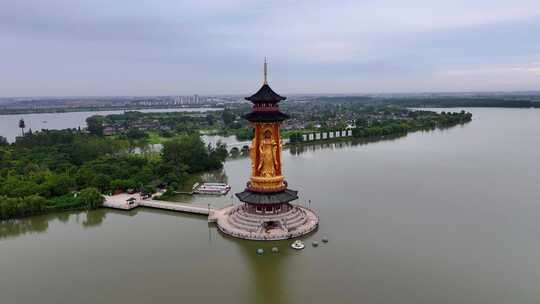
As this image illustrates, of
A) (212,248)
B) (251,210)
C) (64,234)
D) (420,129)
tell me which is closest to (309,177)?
(251,210)

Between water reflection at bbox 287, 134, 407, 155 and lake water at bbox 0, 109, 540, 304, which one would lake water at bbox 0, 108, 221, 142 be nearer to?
water reflection at bbox 287, 134, 407, 155

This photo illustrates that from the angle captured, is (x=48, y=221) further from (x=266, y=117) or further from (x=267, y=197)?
(x=266, y=117)

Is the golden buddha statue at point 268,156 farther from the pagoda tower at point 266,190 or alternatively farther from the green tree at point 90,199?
the green tree at point 90,199

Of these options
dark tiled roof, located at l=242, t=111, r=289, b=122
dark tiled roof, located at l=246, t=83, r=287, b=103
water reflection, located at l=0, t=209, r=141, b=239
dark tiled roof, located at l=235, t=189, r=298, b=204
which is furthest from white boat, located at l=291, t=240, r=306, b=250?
water reflection, located at l=0, t=209, r=141, b=239

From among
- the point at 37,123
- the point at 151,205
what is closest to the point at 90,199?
the point at 151,205

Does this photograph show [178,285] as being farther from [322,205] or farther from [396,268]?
[322,205]

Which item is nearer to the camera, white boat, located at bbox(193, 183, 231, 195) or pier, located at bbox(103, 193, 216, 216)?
pier, located at bbox(103, 193, 216, 216)
